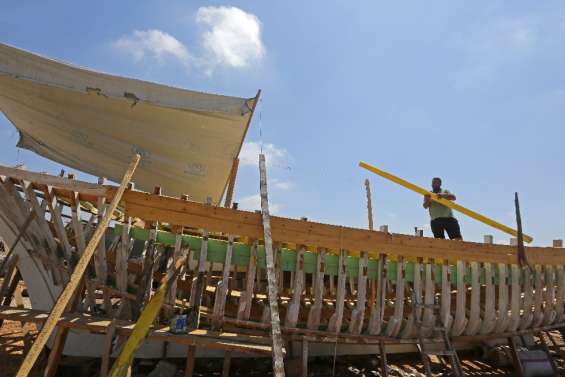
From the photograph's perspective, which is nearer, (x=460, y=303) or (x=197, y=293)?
(x=197, y=293)

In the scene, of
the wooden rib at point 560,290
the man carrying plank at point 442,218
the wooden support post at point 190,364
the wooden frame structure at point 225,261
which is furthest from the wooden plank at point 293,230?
the wooden rib at point 560,290

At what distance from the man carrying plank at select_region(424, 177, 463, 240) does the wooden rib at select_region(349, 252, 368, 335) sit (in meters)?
3.15

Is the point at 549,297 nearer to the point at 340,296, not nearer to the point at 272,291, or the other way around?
the point at 340,296

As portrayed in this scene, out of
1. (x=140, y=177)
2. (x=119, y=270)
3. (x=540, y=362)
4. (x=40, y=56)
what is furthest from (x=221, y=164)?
(x=540, y=362)

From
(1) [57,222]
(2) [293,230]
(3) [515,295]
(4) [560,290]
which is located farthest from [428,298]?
(1) [57,222]

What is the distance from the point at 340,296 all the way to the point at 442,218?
3.67 meters

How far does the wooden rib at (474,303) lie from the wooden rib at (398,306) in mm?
1396

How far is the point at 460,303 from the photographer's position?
225 inches

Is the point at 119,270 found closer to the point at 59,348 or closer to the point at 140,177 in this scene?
the point at 59,348

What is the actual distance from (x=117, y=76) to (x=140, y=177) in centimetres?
275

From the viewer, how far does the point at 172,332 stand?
4008 millimetres

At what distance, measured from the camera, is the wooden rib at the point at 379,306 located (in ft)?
16.6

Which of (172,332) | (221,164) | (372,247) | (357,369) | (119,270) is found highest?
(221,164)

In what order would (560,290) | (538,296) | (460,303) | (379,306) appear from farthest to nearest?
(560,290), (538,296), (460,303), (379,306)
